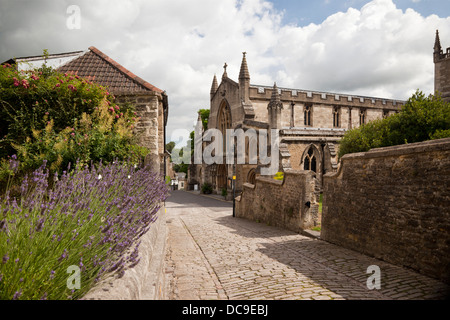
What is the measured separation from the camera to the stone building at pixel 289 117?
82.6ft

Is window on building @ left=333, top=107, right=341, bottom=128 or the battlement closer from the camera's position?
the battlement

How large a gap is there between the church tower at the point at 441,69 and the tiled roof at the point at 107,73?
2942 cm

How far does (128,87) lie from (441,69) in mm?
31224

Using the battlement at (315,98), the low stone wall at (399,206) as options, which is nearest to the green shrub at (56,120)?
the low stone wall at (399,206)

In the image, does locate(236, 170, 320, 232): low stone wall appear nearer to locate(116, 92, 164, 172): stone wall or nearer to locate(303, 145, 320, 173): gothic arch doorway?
locate(116, 92, 164, 172): stone wall

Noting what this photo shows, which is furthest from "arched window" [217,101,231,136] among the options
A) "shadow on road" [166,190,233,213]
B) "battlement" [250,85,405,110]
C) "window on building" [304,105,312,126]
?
"shadow on road" [166,190,233,213]

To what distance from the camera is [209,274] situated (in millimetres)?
5199

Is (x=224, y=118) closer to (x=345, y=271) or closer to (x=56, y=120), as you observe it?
(x=56, y=120)

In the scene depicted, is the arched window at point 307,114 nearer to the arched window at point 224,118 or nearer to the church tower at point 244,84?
the church tower at point 244,84

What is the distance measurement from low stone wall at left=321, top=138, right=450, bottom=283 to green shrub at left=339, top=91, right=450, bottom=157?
1154 cm

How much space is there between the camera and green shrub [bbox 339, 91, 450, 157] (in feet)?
55.6

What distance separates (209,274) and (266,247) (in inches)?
96.6

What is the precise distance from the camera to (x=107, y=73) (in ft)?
35.4
